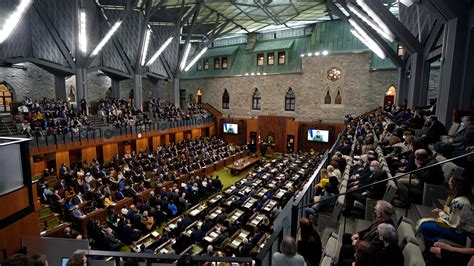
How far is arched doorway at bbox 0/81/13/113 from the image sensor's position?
1846 cm

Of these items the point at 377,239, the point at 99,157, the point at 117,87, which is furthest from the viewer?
the point at 117,87

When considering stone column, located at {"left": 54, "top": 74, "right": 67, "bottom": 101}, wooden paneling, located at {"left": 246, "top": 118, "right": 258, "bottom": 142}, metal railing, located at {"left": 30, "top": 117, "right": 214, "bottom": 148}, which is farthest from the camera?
wooden paneling, located at {"left": 246, "top": 118, "right": 258, "bottom": 142}

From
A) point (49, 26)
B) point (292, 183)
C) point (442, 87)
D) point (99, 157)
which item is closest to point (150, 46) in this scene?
point (49, 26)

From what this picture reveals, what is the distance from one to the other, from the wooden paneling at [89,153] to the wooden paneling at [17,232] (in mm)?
12387

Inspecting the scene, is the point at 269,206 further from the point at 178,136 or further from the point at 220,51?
the point at 220,51

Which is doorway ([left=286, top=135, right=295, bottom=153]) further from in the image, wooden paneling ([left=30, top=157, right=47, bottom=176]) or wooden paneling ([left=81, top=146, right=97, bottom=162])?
wooden paneling ([left=30, top=157, right=47, bottom=176])

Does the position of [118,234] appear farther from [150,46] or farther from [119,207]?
[150,46]

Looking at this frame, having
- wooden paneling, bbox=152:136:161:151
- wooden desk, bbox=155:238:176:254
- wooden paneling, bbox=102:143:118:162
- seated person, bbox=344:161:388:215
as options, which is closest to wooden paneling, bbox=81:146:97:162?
wooden paneling, bbox=102:143:118:162

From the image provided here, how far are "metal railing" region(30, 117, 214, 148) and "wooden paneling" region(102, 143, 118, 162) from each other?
1419 mm

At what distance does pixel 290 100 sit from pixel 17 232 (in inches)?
874

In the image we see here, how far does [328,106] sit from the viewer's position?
22.6 metres

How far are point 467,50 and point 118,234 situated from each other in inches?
495

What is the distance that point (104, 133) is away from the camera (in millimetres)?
17484

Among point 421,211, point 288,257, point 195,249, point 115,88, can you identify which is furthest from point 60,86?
point 421,211
